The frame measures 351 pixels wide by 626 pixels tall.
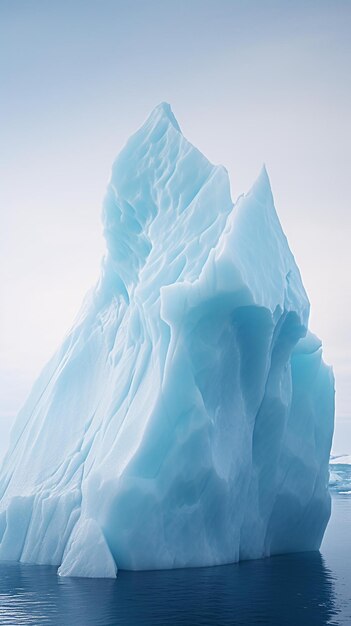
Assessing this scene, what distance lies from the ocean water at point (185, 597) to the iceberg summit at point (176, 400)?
0.77 metres

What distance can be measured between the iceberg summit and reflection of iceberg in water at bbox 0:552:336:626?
88cm

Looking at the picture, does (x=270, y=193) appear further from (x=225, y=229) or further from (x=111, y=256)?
(x=111, y=256)

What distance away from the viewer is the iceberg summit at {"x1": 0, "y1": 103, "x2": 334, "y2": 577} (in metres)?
15.5

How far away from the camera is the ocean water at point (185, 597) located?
35.6 feet

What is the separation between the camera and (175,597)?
12.3m

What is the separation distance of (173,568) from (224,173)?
32.6 feet

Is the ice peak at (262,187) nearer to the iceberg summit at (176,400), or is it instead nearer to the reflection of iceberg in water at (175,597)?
the iceberg summit at (176,400)

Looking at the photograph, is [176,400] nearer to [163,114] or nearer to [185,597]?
[185,597]

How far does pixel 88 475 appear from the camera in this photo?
16.0 m

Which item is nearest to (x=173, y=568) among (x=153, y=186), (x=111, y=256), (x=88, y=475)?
(x=88, y=475)

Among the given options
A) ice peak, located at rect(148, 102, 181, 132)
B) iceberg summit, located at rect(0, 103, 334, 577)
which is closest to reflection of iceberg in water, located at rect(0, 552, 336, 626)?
iceberg summit, located at rect(0, 103, 334, 577)

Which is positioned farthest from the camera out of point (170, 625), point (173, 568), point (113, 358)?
point (113, 358)

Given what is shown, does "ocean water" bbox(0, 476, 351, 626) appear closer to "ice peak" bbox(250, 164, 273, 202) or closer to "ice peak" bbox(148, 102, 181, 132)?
"ice peak" bbox(250, 164, 273, 202)

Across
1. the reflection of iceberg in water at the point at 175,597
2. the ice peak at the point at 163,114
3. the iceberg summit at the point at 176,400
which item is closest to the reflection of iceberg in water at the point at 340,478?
the iceberg summit at the point at 176,400
